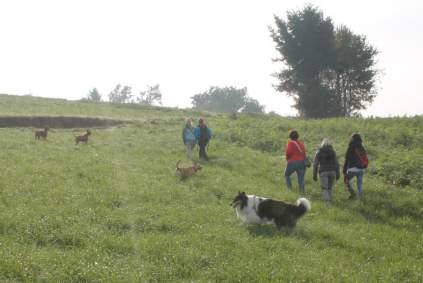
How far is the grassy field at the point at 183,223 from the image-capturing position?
852 centimetres

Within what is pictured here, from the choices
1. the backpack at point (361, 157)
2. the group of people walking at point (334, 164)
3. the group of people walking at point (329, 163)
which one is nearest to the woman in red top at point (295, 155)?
the group of people walking at point (329, 163)

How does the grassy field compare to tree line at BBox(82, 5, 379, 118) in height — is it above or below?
below

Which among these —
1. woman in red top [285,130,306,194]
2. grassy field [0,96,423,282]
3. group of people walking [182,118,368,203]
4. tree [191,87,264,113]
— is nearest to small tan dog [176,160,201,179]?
grassy field [0,96,423,282]

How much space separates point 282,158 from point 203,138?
163 inches

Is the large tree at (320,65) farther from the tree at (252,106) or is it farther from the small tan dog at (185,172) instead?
the tree at (252,106)

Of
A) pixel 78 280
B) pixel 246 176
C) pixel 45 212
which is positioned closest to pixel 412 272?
pixel 78 280

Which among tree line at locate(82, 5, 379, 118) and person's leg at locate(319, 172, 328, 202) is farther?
tree line at locate(82, 5, 379, 118)

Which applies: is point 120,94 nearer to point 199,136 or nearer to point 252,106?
point 252,106

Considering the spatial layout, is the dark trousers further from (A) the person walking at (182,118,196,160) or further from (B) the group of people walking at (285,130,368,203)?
(B) the group of people walking at (285,130,368,203)

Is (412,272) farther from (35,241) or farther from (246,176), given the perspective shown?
(246,176)

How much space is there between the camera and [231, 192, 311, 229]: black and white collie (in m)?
11.6

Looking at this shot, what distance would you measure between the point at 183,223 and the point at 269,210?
86.4 inches

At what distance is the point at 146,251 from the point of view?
30.4 feet

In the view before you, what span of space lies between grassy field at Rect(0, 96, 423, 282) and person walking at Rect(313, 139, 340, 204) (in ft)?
2.08
